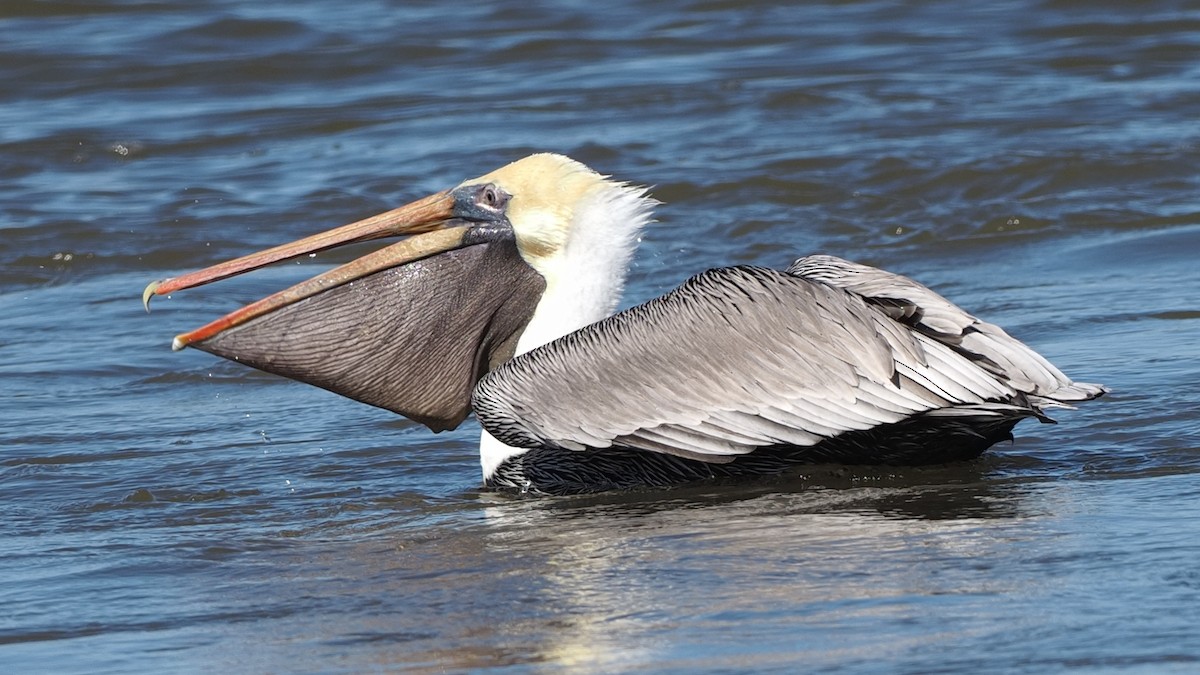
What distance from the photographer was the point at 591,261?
5.31 m

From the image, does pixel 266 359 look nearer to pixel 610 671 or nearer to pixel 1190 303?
pixel 610 671

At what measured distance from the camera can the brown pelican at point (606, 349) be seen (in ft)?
15.4

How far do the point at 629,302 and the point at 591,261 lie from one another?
2.64m

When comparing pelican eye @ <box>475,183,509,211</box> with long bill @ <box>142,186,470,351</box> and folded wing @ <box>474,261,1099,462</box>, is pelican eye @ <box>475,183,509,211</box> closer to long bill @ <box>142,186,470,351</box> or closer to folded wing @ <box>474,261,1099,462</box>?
long bill @ <box>142,186,470,351</box>

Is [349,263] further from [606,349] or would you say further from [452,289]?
[606,349]

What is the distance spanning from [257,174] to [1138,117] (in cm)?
502

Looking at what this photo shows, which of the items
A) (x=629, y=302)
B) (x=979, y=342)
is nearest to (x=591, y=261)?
(x=979, y=342)

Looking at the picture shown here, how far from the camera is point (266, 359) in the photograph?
16.8ft

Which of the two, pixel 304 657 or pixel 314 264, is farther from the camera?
pixel 314 264

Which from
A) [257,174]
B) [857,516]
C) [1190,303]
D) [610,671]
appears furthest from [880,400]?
[257,174]

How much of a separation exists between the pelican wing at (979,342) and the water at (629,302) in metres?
0.27

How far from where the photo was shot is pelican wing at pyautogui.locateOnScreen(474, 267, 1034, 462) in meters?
4.61

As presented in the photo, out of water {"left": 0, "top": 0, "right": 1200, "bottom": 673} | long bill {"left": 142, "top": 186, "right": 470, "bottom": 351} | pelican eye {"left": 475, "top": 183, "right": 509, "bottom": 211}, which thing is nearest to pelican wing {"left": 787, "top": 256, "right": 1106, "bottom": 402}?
water {"left": 0, "top": 0, "right": 1200, "bottom": 673}


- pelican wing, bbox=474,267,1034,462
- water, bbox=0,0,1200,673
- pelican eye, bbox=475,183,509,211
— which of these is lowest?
water, bbox=0,0,1200,673
